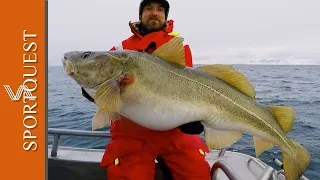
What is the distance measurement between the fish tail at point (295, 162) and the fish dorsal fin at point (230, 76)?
2.43 feet

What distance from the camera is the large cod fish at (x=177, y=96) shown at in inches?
106

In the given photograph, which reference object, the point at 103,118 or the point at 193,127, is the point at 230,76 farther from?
the point at 103,118

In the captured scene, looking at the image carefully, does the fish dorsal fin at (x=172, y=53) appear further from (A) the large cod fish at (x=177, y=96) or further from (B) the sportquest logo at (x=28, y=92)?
(B) the sportquest logo at (x=28, y=92)

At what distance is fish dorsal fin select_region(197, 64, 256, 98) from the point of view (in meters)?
3.09

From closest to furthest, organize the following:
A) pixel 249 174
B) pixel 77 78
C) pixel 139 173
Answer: pixel 77 78, pixel 139 173, pixel 249 174

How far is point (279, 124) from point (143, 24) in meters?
2.16

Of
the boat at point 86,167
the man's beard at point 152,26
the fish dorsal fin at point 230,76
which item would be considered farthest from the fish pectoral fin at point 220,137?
the man's beard at point 152,26

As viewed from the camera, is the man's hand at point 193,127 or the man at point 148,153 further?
the man at point 148,153

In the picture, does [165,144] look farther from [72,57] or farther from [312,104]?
[312,104]

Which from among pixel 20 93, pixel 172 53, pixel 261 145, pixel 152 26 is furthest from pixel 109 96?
pixel 20 93

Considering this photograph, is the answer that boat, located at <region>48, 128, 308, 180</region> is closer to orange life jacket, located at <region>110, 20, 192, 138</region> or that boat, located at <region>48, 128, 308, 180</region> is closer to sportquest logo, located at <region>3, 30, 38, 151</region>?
sportquest logo, located at <region>3, 30, 38, 151</region>

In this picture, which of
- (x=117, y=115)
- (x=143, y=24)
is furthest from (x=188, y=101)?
(x=143, y=24)

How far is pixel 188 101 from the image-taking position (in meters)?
2.83

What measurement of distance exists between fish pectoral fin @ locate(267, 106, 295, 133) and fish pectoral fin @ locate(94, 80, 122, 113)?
5.51 ft
